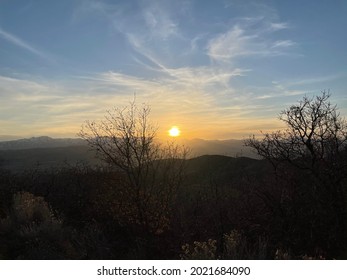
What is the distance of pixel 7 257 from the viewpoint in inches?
411

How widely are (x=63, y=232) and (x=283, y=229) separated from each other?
8.35m

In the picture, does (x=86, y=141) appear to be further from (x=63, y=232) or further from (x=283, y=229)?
(x=283, y=229)

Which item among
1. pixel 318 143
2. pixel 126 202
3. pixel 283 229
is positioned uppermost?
pixel 318 143

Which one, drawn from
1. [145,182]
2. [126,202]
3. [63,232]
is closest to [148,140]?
[145,182]

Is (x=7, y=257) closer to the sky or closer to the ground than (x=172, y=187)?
closer to the ground

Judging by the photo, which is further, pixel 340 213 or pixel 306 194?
pixel 306 194

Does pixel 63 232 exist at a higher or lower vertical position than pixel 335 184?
lower

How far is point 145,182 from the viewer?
1559 centimetres

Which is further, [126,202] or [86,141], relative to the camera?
[126,202]

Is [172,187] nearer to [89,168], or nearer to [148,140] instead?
[148,140]
